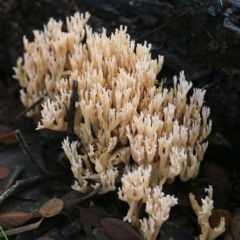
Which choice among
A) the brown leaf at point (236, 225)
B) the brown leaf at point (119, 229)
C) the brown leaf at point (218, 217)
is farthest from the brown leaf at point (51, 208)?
the brown leaf at point (236, 225)

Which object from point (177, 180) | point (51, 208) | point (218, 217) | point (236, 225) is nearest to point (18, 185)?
point (51, 208)

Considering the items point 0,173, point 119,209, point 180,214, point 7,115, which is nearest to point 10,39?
point 7,115

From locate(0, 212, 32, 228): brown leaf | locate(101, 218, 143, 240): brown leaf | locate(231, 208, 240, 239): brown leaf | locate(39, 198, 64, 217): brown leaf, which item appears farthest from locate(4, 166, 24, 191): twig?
locate(231, 208, 240, 239): brown leaf

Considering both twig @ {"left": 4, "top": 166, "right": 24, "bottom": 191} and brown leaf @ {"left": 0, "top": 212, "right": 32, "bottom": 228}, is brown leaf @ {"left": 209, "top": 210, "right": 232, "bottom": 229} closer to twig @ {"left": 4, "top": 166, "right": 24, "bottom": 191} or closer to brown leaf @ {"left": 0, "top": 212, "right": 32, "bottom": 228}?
brown leaf @ {"left": 0, "top": 212, "right": 32, "bottom": 228}

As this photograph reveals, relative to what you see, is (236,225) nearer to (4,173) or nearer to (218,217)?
(218,217)

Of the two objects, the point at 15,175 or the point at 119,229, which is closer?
the point at 119,229

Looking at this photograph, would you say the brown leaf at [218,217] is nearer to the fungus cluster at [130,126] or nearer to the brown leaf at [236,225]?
the brown leaf at [236,225]

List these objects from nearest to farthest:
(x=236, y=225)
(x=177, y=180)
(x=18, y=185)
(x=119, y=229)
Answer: (x=119, y=229)
(x=236, y=225)
(x=18, y=185)
(x=177, y=180)
